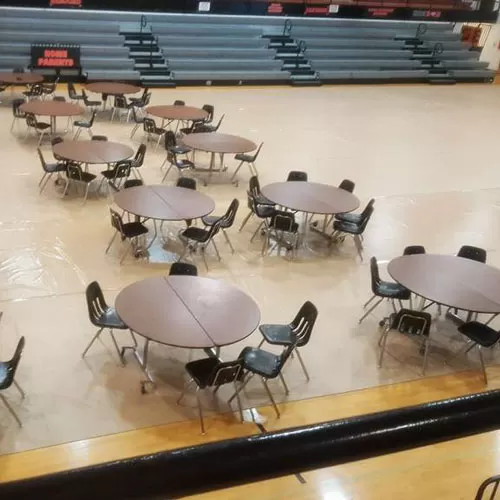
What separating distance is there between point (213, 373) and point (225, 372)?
0.10 m

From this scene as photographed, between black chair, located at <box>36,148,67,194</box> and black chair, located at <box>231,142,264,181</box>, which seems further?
black chair, located at <box>231,142,264,181</box>

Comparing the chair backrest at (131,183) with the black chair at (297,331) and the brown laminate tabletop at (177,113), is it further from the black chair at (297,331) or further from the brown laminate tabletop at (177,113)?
the brown laminate tabletop at (177,113)

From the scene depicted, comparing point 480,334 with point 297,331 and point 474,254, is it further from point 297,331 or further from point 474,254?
point 297,331

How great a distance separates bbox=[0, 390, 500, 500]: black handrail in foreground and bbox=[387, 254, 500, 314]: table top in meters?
5.55

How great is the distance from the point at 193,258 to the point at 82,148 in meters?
2.80

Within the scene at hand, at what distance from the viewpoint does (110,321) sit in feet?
19.0

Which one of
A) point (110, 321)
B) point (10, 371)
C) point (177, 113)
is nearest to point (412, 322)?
point (110, 321)

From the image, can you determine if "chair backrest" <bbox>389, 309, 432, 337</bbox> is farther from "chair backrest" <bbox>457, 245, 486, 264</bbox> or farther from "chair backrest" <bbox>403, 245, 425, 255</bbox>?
"chair backrest" <bbox>457, 245, 486, 264</bbox>

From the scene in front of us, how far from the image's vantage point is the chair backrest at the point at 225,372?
5.00 m

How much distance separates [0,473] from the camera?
15.0 ft

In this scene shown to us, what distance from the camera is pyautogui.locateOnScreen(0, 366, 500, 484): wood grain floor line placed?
4699mm

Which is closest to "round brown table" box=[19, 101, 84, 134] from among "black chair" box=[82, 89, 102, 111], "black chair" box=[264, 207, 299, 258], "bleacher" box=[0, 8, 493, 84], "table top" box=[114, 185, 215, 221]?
"black chair" box=[82, 89, 102, 111]

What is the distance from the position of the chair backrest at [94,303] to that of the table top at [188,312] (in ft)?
0.94

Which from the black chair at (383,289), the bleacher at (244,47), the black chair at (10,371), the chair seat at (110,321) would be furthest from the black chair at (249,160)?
the bleacher at (244,47)
